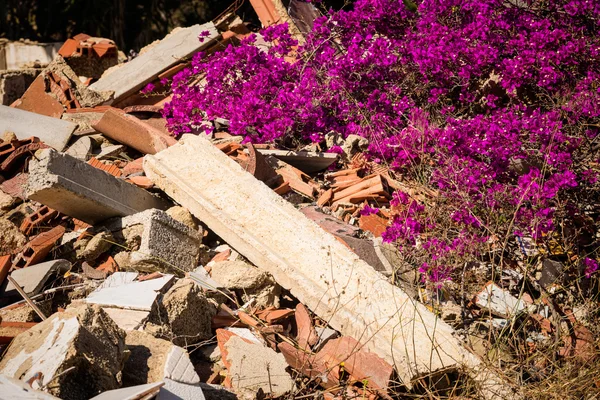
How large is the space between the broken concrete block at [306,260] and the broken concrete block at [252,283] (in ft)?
0.24

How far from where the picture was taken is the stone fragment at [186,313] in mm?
3287

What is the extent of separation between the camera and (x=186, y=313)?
132 inches

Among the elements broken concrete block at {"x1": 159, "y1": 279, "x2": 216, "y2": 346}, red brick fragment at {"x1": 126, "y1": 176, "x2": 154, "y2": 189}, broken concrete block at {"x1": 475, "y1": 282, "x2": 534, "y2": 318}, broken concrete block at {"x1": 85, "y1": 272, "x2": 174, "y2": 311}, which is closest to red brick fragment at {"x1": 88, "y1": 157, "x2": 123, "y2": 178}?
red brick fragment at {"x1": 126, "y1": 176, "x2": 154, "y2": 189}

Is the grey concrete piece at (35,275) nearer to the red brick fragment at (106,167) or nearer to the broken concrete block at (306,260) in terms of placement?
the broken concrete block at (306,260)

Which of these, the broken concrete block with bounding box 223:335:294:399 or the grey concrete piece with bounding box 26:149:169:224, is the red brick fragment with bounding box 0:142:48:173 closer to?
the grey concrete piece with bounding box 26:149:169:224

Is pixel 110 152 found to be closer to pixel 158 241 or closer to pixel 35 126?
pixel 35 126

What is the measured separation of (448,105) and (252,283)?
10.2 feet

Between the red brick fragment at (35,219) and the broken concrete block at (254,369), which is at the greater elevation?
the red brick fragment at (35,219)

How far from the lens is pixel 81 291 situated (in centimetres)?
368

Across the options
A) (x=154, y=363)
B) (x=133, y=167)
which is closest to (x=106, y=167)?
(x=133, y=167)

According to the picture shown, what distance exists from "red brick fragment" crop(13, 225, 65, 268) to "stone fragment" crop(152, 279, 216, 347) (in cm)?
100

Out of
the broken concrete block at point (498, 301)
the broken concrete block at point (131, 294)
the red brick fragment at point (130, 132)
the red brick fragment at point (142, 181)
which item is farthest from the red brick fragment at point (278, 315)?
the red brick fragment at point (130, 132)

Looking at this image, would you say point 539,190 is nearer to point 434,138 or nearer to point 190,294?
point 434,138

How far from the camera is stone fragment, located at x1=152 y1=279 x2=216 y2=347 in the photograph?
10.8 ft
